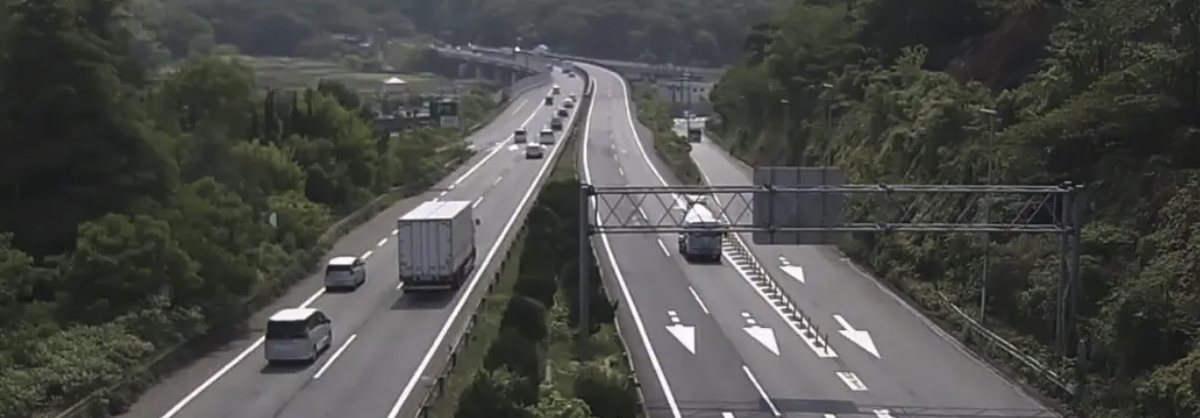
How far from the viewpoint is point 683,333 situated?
43719 millimetres

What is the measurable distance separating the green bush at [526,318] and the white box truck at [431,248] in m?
9.73

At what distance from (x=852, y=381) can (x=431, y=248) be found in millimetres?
16099

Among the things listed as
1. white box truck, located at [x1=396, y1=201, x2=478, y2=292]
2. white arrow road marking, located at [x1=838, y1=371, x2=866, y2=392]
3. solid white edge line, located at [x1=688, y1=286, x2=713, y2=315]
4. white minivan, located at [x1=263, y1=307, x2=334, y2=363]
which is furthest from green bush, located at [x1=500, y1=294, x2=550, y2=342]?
solid white edge line, located at [x1=688, y1=286, x2=713, y2=315]

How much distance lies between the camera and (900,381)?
1460 inches

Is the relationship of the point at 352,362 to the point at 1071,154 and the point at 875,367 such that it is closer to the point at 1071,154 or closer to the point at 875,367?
the point at 875,367

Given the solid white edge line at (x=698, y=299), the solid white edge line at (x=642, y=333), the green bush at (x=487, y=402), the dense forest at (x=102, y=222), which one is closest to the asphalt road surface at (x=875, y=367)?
the solid white edge line at (x=642, y=333)

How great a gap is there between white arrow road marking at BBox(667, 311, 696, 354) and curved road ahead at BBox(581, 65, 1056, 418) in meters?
0.06

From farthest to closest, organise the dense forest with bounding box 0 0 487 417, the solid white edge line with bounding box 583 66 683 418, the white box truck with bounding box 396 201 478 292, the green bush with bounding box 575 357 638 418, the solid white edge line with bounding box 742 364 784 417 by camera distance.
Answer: the white box truck with bounding box 396 201 478 292
the dense forest with bounding box 0 0 487 417
the solid white edge line with bounding box 583 66 683 418
the solid white edge line with bounding box 742 364 784 417
the green bush with bounding box 575 357 638 418

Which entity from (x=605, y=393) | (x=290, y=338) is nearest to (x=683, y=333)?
(x=290, y=338)

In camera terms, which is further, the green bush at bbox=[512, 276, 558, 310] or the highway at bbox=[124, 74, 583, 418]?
the green bush at bbox=[512, 276, 558, 310]

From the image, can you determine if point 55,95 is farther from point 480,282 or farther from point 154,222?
point 480,282

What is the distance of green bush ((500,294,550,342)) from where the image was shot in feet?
120

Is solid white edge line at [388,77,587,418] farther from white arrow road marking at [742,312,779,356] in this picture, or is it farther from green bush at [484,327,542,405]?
white arrow road marking at [742,312,779,356]

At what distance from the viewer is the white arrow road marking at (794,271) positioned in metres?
54.7
